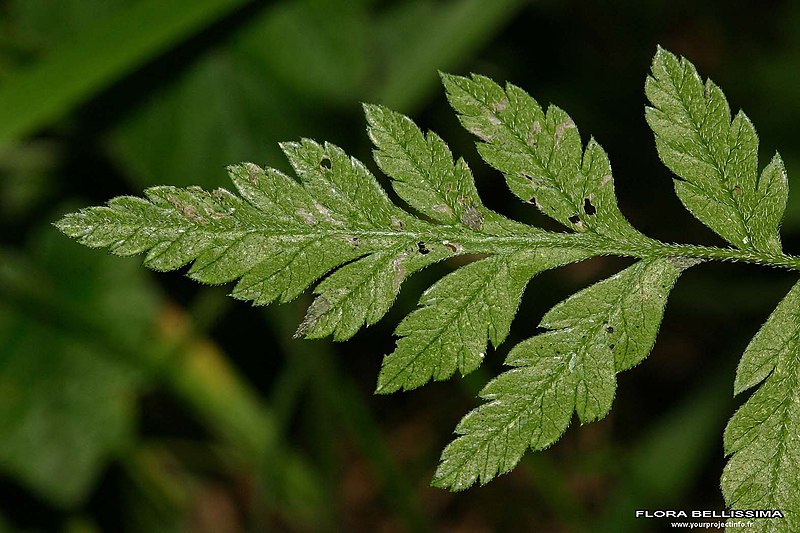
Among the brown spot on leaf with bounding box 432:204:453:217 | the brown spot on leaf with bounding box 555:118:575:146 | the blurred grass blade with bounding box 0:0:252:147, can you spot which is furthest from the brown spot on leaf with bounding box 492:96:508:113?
the blurred grass blade with bounding box 0:0:252:147

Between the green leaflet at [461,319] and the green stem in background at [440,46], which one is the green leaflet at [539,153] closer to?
the green leaflet at [461,319]

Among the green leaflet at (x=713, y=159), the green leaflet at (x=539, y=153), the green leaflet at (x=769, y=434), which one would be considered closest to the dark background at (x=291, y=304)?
the green leaflet at (x=539, y=153)

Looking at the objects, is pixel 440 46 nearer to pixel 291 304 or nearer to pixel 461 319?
pixel 291 304

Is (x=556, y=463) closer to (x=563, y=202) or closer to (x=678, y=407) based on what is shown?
(x=678, y=407)

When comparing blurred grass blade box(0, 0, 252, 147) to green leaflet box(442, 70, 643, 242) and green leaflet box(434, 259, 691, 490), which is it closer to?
green leaflet box(442, 70, 643, 242)

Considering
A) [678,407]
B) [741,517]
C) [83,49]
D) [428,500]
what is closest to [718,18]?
[678,407]

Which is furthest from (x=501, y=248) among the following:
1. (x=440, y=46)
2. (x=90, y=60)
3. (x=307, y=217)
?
(x=440, y=46)
